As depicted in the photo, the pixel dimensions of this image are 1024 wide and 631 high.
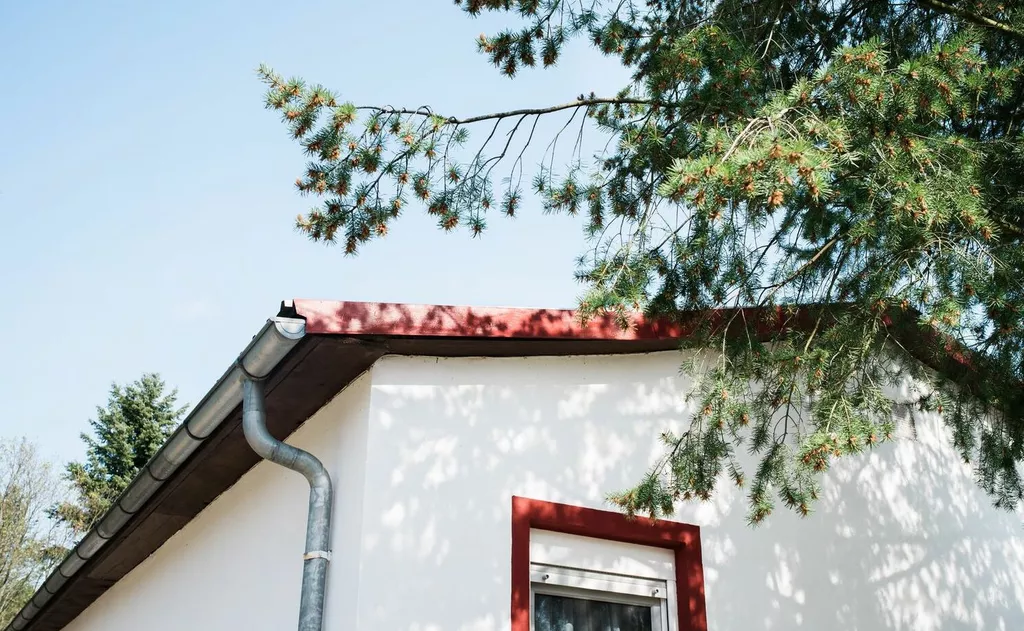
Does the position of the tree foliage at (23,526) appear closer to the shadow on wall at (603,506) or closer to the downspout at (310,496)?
the downspout at (310,496)

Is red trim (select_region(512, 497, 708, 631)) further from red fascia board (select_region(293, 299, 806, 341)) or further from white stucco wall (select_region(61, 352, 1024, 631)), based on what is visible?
red fascia board (select_region(293, 299, 806, 341))

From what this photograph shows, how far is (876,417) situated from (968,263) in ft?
2.52

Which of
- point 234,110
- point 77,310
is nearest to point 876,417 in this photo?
point 234,110

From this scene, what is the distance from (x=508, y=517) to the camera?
175 inches

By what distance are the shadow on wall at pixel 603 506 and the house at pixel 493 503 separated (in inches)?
0.4

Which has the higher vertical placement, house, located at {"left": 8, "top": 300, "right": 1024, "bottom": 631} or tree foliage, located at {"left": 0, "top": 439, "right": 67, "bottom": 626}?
tree foliage, located at {"left": 0, "top": 439, "right": 67, "bottom": 626}

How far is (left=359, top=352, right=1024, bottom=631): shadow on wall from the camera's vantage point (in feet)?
13.8

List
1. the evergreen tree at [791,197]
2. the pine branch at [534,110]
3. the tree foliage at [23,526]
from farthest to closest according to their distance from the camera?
1. the tree foliage at [23,526]
2. the pine branch at [534,110]
3. the evergreen tree at [791,197]

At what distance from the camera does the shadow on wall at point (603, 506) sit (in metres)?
4.20

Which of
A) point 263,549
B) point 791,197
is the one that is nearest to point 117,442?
point 263,549

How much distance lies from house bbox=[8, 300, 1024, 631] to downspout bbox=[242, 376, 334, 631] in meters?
→ 0.02

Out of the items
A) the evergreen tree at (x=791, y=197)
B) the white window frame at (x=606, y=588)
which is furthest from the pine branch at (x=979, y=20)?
the white window frame at (x=606, y=588)

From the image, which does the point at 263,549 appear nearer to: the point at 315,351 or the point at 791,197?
the point at 315,351

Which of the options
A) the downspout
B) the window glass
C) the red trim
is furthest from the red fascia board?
the window glass
